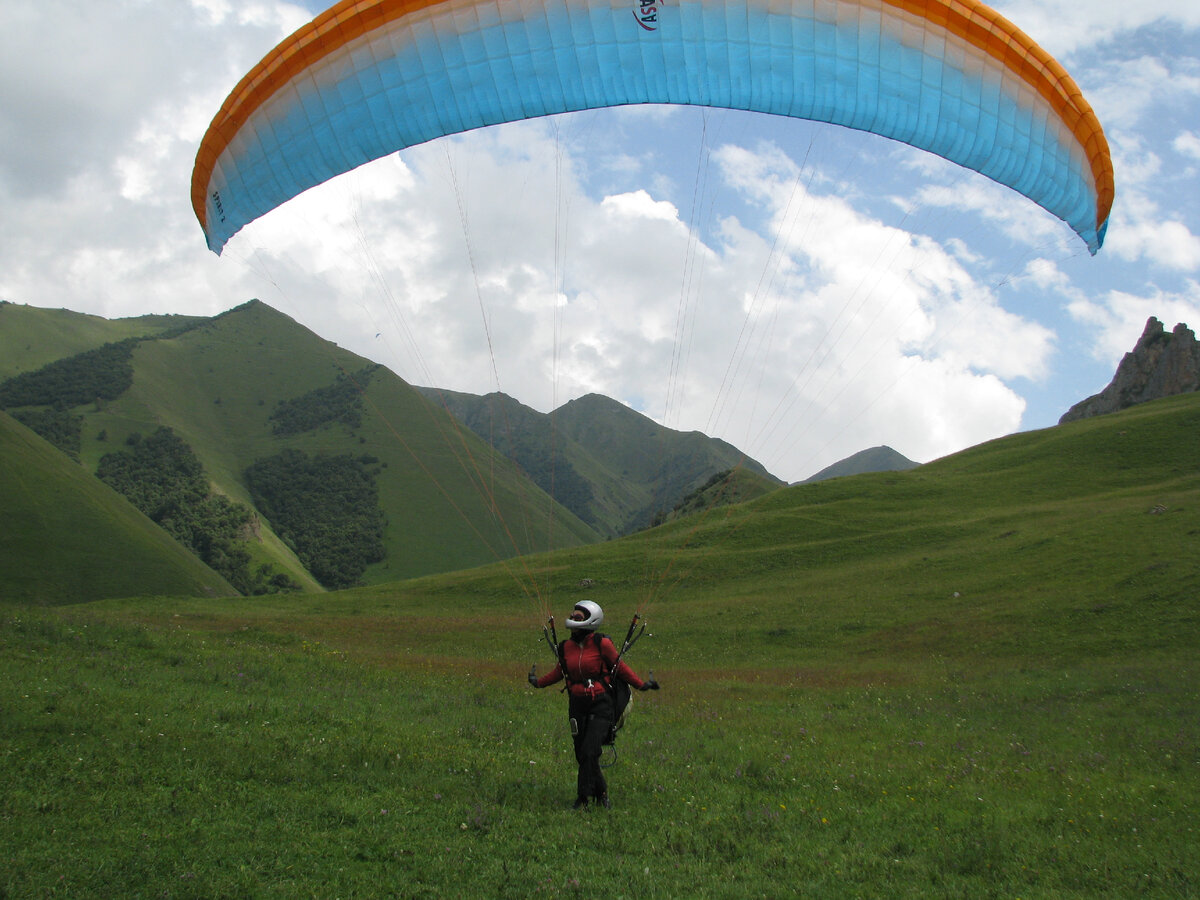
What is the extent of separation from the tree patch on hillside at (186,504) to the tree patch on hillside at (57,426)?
24.3 ft

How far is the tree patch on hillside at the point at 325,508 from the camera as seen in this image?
134375mm

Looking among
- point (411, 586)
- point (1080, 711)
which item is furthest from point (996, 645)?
point (411, 586)

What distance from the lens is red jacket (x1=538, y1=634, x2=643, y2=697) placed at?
7.46 m

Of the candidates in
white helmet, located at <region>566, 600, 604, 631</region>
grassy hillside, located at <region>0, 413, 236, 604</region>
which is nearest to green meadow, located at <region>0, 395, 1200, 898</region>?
white helmet, located at <region>566, 600, 604, 631</region>

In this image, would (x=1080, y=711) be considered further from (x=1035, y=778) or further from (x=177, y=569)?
(x=177, y=569)

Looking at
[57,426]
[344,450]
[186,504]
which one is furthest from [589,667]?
[344,450]

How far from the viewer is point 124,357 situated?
584ft

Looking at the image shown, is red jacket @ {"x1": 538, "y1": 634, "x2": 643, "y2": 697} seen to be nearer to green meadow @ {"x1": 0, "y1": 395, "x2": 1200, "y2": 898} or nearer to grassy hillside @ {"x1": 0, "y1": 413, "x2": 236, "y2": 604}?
green meadow @ {"x1": 0, "y1": 395, "x2": 1200, "y2": 898}

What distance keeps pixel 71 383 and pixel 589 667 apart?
19224cm

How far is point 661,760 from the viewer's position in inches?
371

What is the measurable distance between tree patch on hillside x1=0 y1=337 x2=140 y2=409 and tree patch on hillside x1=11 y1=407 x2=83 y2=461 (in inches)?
240

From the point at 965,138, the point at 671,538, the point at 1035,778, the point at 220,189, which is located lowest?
the point at 1035,778

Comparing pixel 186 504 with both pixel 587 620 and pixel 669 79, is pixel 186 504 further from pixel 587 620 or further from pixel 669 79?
pixel 587 620

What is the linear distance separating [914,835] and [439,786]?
484 cm
